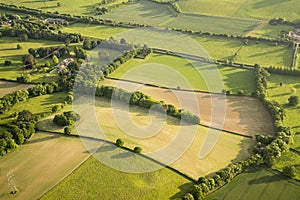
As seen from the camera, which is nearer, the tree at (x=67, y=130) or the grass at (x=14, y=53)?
the tree at (x=67, y=130)

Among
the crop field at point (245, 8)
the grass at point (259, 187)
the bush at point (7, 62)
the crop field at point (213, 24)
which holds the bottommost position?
the grass at point (259, 187)

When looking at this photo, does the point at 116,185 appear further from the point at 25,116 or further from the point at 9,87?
the point at 9,87

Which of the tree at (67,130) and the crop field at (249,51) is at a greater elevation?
the crop field at (249,51)

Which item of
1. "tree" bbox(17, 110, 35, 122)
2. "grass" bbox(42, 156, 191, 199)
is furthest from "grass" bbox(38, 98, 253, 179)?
"grass" bbox(42, 156, 191, 199)

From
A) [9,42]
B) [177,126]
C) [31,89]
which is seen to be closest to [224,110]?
[177,126]

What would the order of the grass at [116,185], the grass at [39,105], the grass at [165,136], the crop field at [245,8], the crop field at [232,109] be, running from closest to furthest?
the grass at [116,185] < the grass at [165,136] < the crop field at [232,109] < the grass at [39,105] < the crop field at [245,8]

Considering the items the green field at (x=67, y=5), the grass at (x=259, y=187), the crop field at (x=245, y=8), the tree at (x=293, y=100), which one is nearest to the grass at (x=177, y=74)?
the tree at (x=293, y=100)

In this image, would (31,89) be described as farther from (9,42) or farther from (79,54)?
(9,42)

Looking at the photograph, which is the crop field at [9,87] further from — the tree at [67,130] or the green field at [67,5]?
the green field at [67,5]
